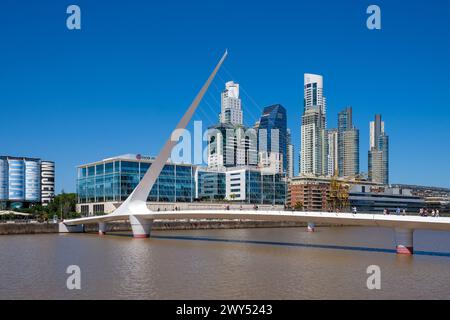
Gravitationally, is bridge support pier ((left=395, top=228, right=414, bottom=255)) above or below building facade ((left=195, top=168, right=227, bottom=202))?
below

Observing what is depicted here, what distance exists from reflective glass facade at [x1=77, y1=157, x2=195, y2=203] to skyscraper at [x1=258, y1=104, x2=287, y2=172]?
104 m

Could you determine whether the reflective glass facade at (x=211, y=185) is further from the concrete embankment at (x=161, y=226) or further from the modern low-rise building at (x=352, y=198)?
the modern low-rise building at (x=352, y=198)

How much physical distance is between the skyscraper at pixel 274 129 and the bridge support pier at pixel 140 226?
469ft

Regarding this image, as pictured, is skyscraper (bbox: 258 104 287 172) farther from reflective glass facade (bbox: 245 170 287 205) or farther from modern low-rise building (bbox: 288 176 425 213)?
Result: reflective glass facade (bbox: 245 170 287 205)

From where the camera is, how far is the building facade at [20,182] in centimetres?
9750

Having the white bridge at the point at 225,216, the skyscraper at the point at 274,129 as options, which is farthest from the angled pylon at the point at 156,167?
the skyscraper at the point at 274,129

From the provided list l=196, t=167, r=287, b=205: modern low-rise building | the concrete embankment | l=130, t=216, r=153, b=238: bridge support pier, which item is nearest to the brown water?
l=130, t=216, r=153, b=238: bridge support pier

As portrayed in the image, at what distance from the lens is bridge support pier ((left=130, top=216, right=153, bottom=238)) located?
35.8 meters

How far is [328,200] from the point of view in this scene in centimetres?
10456

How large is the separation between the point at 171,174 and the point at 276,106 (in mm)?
116849

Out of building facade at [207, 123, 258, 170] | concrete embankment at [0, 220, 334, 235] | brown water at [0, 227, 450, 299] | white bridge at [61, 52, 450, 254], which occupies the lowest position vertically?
concrete embankment at [0, 220, 334, 235]

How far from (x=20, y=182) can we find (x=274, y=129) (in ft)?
329

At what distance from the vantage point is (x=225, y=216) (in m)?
29.2

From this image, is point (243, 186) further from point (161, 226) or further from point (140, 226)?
point (140, 226)
